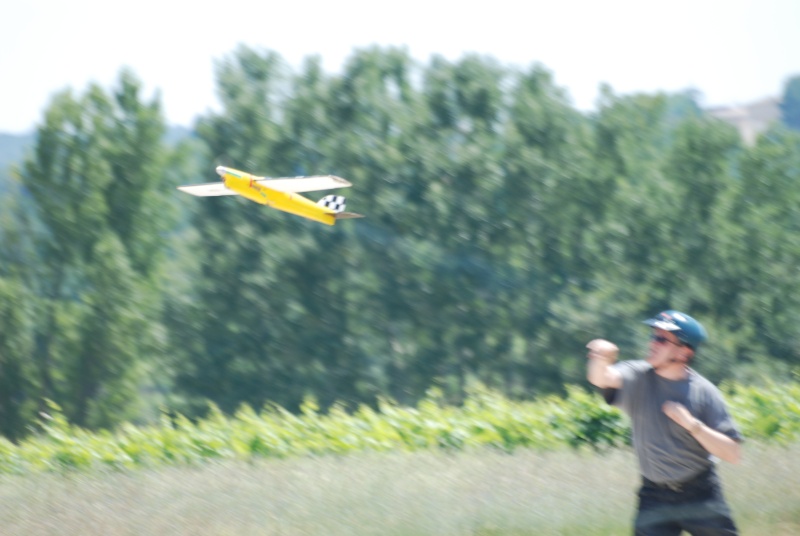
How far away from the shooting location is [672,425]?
5.22 metres

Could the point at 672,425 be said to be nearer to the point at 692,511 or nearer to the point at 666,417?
the point at 666,417

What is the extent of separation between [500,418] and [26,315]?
30094 mm

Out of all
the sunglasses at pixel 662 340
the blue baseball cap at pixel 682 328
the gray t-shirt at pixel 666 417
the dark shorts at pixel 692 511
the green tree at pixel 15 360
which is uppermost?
the blue baseball cap at pixel 682 328

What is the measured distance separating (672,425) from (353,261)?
33212 millimetres

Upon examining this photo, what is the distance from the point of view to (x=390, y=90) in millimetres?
41156

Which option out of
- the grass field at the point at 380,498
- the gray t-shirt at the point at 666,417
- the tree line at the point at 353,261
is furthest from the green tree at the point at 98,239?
the gray t-shirt at the point at 666,417

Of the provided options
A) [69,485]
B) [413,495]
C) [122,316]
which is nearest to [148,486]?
[69,485]

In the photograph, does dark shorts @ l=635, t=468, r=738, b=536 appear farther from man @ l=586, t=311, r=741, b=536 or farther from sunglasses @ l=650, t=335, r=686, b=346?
sunglasses @ l=650, t=335, r=686, b=346

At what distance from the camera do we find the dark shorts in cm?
524

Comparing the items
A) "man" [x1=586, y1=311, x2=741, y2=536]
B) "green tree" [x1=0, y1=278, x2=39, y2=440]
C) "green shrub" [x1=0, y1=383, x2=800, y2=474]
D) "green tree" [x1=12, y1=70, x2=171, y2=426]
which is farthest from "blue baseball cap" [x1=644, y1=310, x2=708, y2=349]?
"green tree" [x1=0, y1=278, x2=39, y2=440]

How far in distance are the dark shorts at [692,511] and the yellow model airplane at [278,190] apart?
2.18 metres

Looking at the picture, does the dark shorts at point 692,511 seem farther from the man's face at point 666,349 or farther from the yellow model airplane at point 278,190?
the yellow model airplane at point 278,190

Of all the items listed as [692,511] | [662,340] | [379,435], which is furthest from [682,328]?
[379,435]

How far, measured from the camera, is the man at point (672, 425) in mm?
5148
